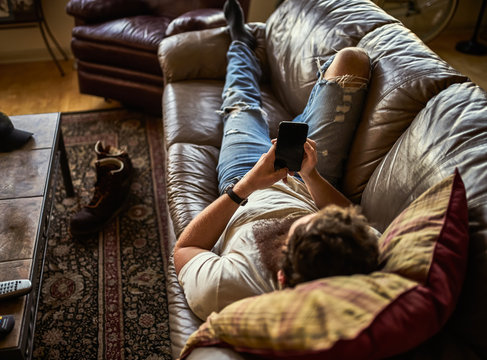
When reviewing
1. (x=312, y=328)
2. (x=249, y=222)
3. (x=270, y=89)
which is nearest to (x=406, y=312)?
(x=312, y=328)

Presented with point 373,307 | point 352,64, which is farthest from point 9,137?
point 373,307

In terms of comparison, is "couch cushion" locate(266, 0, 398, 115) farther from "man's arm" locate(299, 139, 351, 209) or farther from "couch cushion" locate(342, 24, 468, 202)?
"man's arm" locate(299, 139, 351, 209)

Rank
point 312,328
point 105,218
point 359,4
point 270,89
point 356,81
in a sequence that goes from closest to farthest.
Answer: point 312,328, point 356,81, point 359,4, point 105,218, point 270,89

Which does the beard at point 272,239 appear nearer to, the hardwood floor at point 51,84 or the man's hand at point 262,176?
the man's hand at point 262,176

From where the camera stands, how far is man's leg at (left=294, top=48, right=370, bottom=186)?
4.52 ft

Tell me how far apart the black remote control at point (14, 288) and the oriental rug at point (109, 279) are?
468 millimetres

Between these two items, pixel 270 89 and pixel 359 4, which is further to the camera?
pixel 270 89

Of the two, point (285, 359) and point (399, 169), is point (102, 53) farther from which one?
point (285, 359)

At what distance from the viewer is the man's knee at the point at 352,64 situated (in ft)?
4.55

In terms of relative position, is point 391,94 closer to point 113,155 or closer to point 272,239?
point 272,239

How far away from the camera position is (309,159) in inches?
47.4

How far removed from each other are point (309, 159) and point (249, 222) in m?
0.25

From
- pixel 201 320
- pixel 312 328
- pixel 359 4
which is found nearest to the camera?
pixel 312 328

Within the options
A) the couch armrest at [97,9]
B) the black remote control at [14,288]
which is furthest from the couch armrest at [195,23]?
the black remote control at [14,288]
